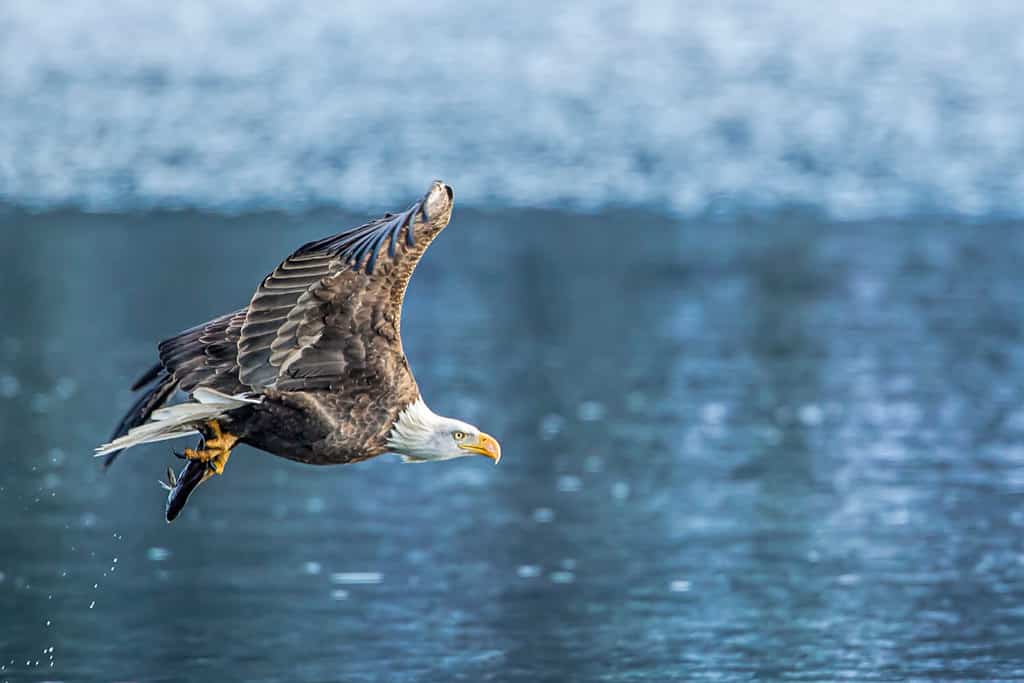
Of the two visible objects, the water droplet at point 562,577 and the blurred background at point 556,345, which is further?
the water droplet at point 562,577

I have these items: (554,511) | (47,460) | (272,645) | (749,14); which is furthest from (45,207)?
(749,14)

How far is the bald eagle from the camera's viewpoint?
327 inches

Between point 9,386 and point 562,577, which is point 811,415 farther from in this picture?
point 9,386

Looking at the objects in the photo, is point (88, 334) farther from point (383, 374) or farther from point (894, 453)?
point (383, 374)

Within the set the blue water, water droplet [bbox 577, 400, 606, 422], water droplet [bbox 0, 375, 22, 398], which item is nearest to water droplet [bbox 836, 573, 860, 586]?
water droplet [bbox 577, 400, 606, 422]

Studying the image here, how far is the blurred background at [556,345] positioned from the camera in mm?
10422

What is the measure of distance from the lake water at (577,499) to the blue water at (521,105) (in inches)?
256

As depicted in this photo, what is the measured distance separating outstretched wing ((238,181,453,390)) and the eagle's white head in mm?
194

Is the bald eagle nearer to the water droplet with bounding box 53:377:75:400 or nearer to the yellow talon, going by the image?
the yellow talon

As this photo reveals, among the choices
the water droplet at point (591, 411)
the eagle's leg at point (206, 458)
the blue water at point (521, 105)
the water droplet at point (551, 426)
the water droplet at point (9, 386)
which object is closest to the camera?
the eagle's leg at point (206, 458)

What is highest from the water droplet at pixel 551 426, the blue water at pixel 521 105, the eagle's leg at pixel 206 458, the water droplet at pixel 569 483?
the blue water at pixel 521 105

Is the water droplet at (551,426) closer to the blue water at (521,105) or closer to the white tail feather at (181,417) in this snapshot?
the white tail feather at (181,417)

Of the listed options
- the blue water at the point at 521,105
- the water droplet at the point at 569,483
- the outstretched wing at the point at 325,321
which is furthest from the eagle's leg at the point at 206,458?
the blue water at the point at 521,105

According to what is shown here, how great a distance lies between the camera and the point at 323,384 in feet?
27.8
